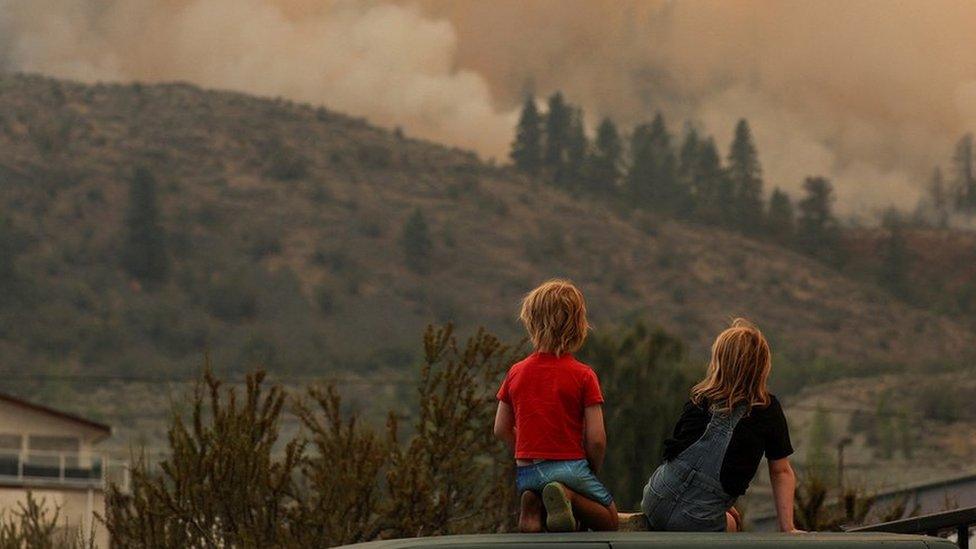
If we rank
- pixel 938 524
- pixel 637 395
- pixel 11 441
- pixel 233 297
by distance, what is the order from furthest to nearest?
pixel 233 297 < pixel 11 441 < pixel 637 395 < pixel 938 524

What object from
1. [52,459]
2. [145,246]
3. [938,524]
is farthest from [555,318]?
[145,246]

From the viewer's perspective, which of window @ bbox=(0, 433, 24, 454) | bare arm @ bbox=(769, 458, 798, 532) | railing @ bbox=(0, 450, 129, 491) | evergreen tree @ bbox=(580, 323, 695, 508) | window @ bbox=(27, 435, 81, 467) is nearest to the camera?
bare arm @ bbox=(769, 458, 798, 532)

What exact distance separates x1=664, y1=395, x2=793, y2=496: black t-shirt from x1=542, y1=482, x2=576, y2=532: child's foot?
24.6 inches

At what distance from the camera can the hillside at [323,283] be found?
6727 inches

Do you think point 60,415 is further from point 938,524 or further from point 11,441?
point 938,524

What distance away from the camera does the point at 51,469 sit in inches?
2359

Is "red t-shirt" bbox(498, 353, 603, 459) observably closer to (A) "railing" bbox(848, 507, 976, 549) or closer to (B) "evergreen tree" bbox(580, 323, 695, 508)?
(A) "railing" bbox(848, 507, 976, 549)

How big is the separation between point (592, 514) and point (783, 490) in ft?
2.25

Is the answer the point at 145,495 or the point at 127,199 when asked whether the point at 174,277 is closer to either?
the point at 127,199

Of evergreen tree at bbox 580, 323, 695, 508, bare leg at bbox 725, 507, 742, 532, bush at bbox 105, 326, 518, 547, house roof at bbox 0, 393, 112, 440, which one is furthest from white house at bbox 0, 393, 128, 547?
bare leg at bbox 725, 507, 742, 532

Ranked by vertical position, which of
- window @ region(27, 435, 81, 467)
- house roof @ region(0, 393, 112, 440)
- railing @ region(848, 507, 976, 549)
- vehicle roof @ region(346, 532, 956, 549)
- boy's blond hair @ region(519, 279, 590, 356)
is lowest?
vehicle roof @ region(346, 532, 956, 549)

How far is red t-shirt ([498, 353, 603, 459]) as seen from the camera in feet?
24.1

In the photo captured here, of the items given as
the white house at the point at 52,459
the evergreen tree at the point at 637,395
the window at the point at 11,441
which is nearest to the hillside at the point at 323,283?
the window at the point at 11,441

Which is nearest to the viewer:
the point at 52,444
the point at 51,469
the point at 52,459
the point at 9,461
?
the point at 51,469
